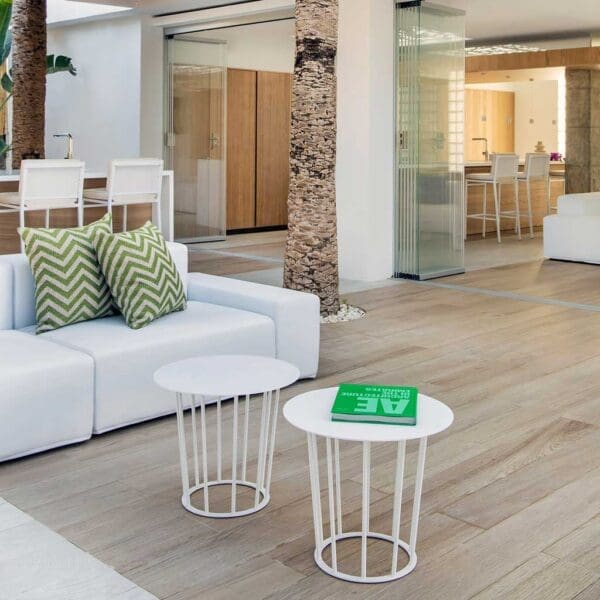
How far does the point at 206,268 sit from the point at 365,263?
1.48 m

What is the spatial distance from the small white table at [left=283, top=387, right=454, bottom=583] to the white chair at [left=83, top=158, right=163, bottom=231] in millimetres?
4814

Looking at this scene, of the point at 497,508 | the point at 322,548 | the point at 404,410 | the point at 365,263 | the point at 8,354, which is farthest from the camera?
the point at 365,263

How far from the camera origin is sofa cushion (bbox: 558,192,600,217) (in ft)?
28.0

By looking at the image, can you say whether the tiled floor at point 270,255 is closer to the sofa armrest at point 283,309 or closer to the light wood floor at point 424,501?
Answer: the sofa armrest at point 283,309

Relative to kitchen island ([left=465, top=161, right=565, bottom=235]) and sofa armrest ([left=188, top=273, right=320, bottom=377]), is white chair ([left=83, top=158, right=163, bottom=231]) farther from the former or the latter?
kitchen island ([left=465, top=161, right=565, bottom=235])

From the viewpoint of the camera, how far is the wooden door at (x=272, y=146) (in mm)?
11406

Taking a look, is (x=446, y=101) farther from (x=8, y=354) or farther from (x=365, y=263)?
(x=8, y=354)

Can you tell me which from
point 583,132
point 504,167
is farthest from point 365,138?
point 583,132

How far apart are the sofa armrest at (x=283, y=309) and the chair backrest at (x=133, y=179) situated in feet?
9.22

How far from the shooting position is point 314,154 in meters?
5.67

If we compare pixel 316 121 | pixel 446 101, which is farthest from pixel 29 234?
pixel 446 101

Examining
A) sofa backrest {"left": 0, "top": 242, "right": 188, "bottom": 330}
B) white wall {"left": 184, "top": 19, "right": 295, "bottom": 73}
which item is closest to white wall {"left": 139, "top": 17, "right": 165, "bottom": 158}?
white wall {"left": 184, "top": 19, "right": 295, "bottom": 73}

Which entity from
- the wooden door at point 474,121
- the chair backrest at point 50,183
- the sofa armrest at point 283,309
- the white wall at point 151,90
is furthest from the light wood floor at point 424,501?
the wooden door at point 474,121

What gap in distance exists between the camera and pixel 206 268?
8.04 m
